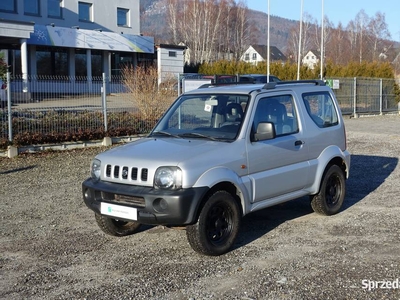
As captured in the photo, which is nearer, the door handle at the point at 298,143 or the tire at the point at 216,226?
the tire at the point at 216,226

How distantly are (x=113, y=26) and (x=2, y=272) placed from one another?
38.4 meters

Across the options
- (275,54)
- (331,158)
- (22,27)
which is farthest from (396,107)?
(275,54)

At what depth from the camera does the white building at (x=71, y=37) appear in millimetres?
32875

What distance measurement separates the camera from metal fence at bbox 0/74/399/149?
13625 mm

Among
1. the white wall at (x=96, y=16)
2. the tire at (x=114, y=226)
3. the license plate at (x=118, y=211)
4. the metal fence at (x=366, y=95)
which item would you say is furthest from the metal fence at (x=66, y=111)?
the white wall at (x=96, y=16)

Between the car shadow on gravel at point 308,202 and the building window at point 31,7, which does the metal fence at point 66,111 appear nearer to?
the car shadow on gravel at point 308,202

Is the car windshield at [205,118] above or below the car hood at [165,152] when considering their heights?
above

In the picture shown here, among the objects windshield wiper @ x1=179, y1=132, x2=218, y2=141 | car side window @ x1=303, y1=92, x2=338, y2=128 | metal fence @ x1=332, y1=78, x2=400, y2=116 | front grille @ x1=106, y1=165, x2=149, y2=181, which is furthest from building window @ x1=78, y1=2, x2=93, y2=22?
front grille @ x1=106, y1=165, x2=149, y2=181

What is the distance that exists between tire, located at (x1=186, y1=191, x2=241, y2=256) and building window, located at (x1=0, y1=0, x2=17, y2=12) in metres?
33.5

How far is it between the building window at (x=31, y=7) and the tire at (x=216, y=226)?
34.3 m

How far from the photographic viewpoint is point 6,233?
7.03 m

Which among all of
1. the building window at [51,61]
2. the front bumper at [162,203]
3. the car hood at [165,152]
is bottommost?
the front bumper at [162,203]

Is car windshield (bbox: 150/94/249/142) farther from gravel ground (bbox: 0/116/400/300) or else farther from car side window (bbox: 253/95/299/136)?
gravel ground (bbox: 0/116/400/300)

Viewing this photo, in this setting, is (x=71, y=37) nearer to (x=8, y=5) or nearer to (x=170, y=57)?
(x=8, y=5)
